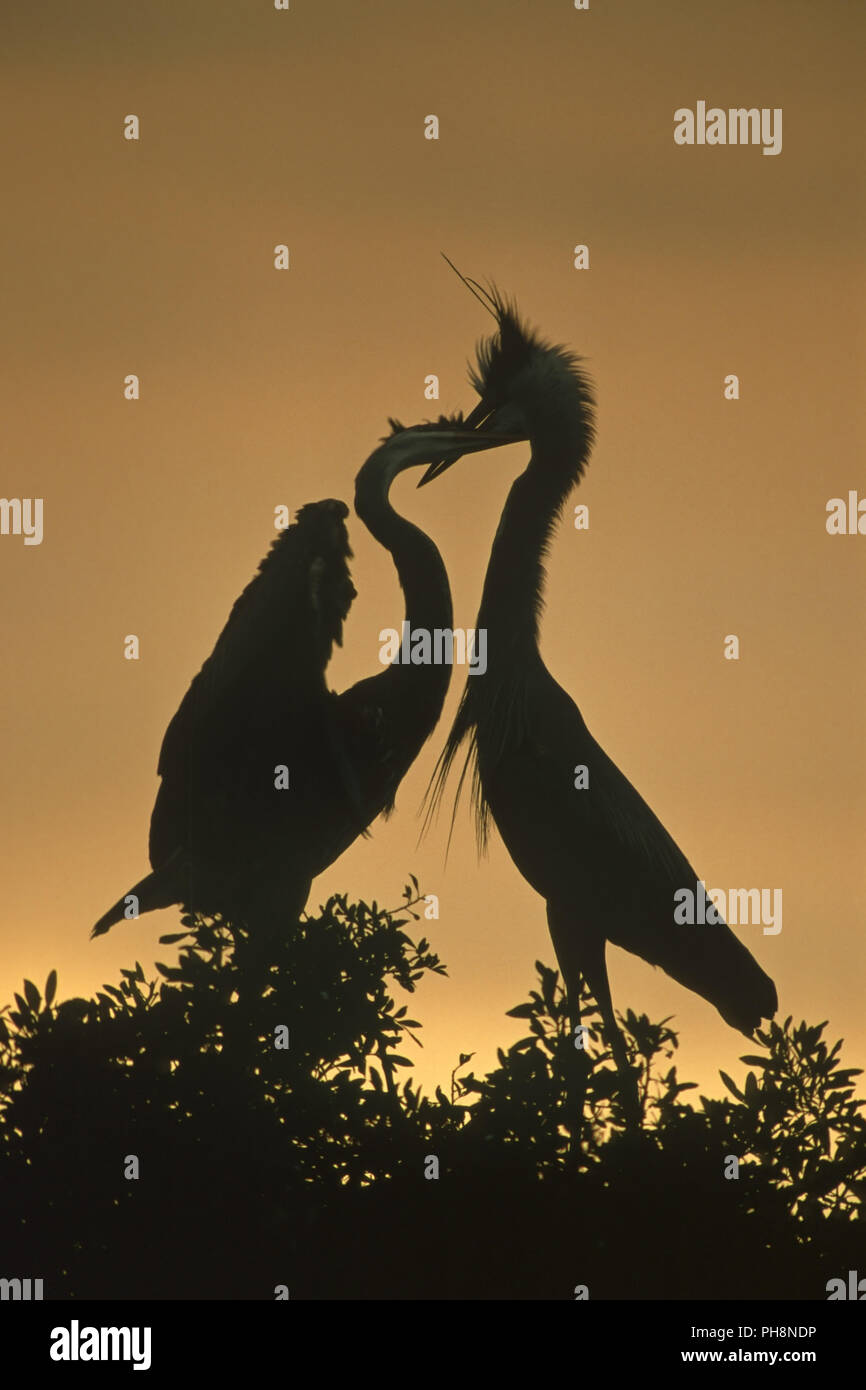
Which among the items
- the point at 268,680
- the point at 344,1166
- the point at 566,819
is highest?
the point at 268,680

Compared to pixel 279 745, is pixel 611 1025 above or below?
below

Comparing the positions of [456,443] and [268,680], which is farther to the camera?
[456,443]

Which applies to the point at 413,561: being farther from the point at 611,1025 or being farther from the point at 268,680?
the point at 611,1025

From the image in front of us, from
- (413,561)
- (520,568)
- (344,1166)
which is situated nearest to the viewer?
(344,1166)

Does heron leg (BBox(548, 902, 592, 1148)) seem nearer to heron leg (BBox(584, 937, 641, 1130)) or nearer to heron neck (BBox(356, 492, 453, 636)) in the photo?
heron leg (BBox(584, 937, 641, 1130))

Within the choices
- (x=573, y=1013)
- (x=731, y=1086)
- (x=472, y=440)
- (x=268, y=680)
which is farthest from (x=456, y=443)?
(x=731, y=1086)

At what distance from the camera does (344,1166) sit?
17.5 feet

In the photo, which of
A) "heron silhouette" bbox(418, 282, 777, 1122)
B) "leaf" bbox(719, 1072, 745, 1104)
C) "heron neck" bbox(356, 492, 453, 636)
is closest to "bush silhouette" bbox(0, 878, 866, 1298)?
"leaf" bbox(719, 1072, 745, 1104)

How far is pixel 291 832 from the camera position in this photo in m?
6.52

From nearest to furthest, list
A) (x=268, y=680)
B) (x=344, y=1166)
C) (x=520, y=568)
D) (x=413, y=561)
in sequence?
(x=344, y=1166)
(x=268, y=680)
(x=413, y=561)
(x=520, y=568)

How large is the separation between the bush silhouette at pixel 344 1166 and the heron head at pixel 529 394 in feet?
8.23

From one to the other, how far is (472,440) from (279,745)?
150 centimetres

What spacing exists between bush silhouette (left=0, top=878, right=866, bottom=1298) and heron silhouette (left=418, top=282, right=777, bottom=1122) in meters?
0.86
